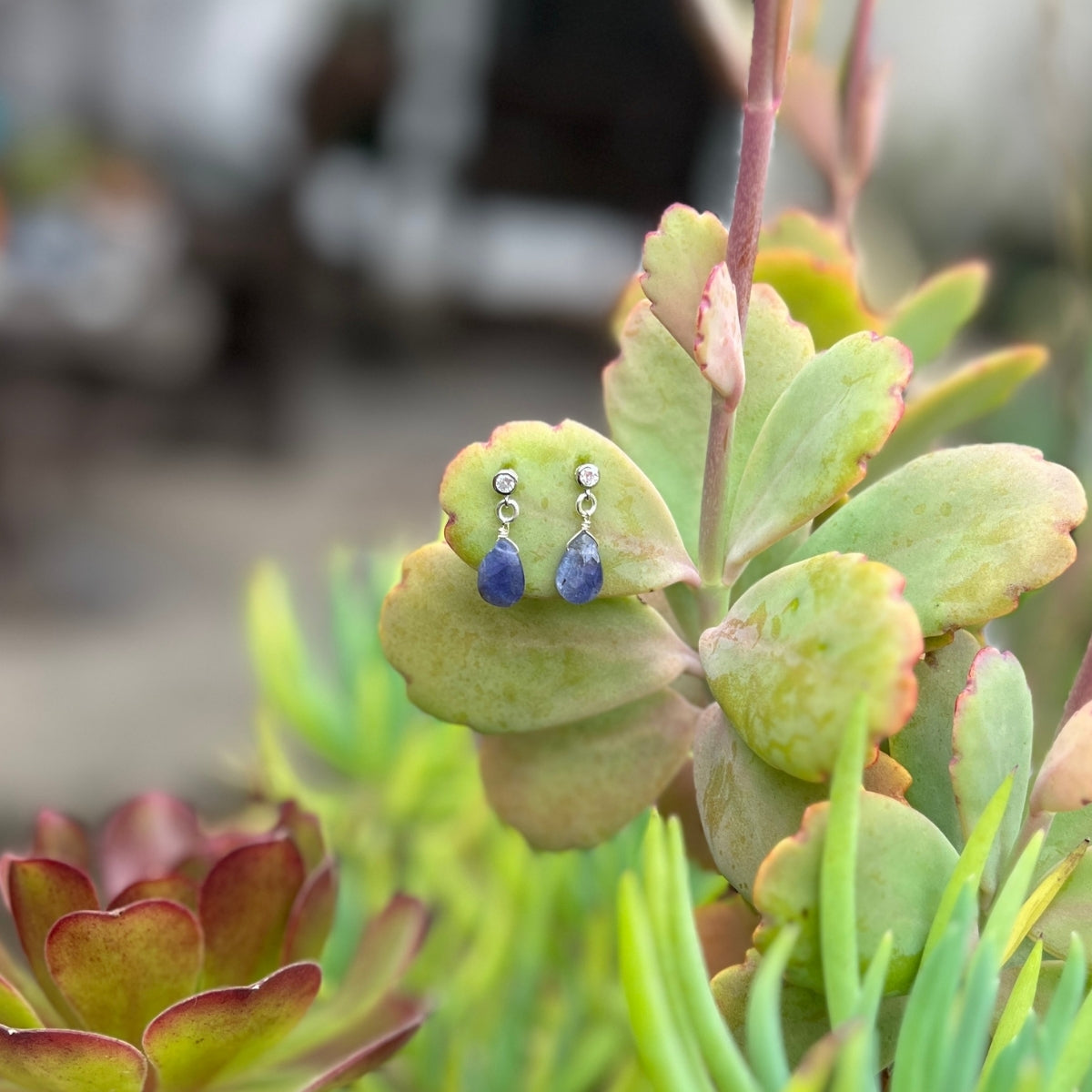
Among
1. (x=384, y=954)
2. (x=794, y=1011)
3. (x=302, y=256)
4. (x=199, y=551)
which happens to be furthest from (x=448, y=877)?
(x=302, y=256)

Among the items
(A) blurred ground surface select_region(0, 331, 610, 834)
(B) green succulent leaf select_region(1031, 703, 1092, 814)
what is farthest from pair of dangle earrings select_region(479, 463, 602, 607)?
(A) blurred ground surface select_region(0, 331, 610, 834)

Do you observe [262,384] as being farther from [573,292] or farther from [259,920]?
[259,920]

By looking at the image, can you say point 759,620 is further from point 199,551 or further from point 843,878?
point 199,551

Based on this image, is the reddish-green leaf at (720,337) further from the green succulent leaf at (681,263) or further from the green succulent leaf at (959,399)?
the green succulent leaf at (959,399)

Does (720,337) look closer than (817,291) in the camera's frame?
Yes

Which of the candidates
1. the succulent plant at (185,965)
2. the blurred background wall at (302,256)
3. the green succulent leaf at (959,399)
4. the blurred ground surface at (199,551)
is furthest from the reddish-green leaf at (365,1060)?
the blurred ground surface at (199,551)

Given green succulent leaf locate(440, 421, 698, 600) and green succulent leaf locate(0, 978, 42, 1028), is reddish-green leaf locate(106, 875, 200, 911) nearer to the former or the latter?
green succulent leaf locate(0, 978, 42, 1028)

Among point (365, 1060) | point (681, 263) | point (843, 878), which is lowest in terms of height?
point (365, 1060)
